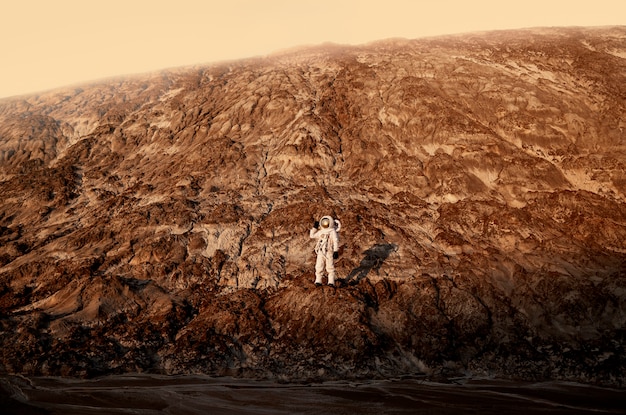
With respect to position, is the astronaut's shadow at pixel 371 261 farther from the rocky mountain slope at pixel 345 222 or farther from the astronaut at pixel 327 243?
the astronaut at pixel 327 243

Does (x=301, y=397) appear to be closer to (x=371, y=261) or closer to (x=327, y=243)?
(x=327, y=243)

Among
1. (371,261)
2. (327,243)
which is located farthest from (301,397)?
(371,261)

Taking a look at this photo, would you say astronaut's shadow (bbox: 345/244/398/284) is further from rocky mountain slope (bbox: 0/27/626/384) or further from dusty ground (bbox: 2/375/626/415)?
dusty ground (bbox: 2/375/626/415)

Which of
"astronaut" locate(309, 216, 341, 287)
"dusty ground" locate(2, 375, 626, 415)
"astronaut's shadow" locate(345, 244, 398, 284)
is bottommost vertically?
"dusty ground" locate(2, 375, 626, 415)

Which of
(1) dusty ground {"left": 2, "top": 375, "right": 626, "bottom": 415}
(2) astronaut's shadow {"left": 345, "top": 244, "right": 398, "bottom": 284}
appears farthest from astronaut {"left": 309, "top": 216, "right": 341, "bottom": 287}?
(1) dusty ground {"left": 2, "top": 375, "right": 626, "bottom": 415}

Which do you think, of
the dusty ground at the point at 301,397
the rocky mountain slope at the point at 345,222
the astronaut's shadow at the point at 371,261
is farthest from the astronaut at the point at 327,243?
the dusty ground at the point at 301,397

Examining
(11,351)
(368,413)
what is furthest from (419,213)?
(11,351)
